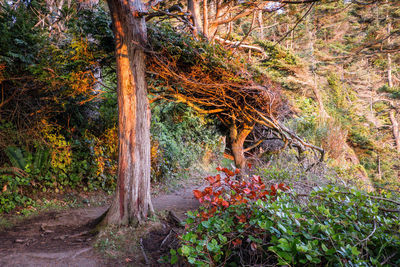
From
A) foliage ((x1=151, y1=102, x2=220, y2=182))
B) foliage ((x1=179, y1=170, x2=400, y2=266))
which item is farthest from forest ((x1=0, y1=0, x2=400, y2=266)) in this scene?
foliage ((x1=151, y1=102, x2=220, y2=182))

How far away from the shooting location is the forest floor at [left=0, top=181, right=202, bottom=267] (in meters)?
3.25

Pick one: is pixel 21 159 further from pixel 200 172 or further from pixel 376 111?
pixel 376 111

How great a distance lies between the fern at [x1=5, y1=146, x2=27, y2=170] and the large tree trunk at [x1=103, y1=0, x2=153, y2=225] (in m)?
3.22

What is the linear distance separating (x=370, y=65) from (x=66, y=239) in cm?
2344

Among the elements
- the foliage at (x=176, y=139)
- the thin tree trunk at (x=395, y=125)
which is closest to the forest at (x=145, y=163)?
the foliage at (x=176, y=139)

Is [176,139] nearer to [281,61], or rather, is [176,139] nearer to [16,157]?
[16,157]

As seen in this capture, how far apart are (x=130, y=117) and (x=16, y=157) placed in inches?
143

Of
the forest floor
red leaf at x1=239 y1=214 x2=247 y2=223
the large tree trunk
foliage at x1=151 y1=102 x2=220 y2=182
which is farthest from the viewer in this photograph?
foliage at x1=151 y1=102 x2=220 y2=182

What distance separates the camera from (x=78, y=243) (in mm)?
3740

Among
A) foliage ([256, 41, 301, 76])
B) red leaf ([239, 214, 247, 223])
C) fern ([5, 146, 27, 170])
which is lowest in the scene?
red leaf ([239, 214, 247, 223])

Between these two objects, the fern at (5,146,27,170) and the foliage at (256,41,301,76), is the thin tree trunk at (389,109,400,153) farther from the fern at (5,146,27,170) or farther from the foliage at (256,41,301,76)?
the fern at (5,146,27,170)

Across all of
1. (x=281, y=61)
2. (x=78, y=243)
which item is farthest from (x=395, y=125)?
(x=78, y=243)

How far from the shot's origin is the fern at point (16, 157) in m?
5.42

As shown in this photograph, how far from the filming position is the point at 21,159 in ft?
18.2
